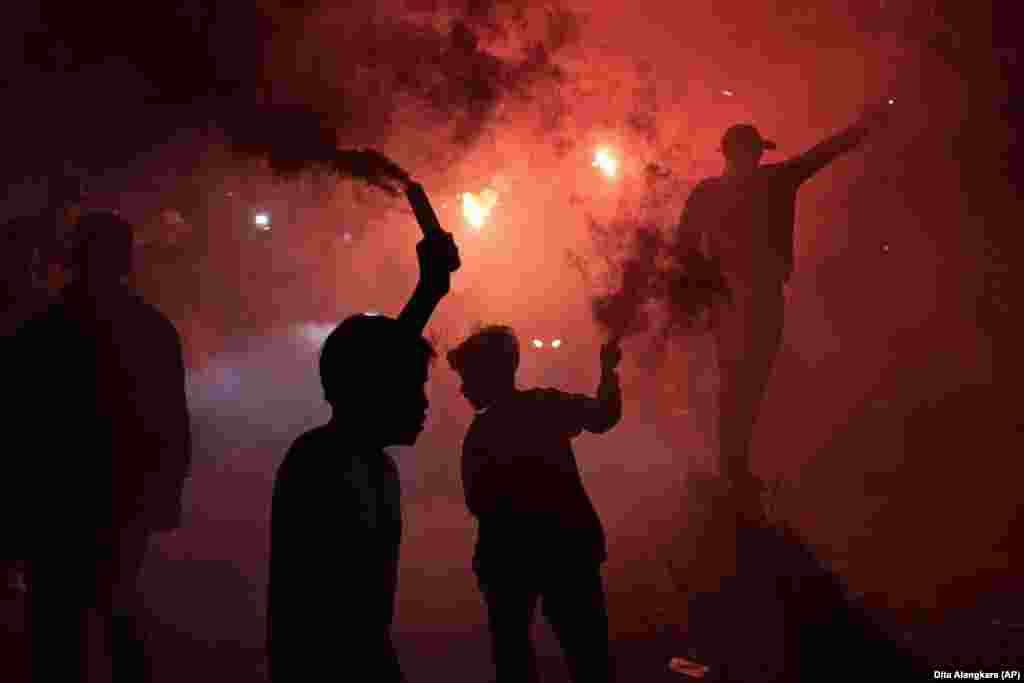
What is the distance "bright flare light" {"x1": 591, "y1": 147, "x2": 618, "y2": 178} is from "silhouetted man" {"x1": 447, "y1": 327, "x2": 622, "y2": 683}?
5.59 m

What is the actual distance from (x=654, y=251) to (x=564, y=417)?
109 inches

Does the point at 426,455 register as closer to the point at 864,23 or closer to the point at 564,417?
the point at 564,417

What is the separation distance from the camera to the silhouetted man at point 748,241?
200 inches

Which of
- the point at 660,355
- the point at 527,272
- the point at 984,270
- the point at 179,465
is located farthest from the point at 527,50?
the point at 527,272

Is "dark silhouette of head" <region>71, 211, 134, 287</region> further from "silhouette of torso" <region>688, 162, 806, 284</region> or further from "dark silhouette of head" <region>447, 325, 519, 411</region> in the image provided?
"silhouette of torso" <region>688, 162, 806, 284</region>

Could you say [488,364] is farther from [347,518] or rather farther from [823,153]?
[823,153]

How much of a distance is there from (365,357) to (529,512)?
1.34 meters

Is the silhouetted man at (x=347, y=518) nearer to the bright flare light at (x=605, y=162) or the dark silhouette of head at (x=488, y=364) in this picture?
the dark silhouette of head at (x=488, y=364)

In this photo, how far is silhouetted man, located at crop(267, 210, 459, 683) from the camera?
1.65 meters

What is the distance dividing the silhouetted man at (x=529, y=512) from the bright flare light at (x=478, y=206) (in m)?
8.15

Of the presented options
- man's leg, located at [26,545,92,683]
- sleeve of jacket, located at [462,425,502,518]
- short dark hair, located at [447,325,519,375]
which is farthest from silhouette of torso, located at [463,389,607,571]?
man's leg, located at [26,545,92,683]

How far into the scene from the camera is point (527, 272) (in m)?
12.8

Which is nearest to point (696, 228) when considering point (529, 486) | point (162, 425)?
point (529, 486)

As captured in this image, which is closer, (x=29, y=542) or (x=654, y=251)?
(x=29, y=542)
